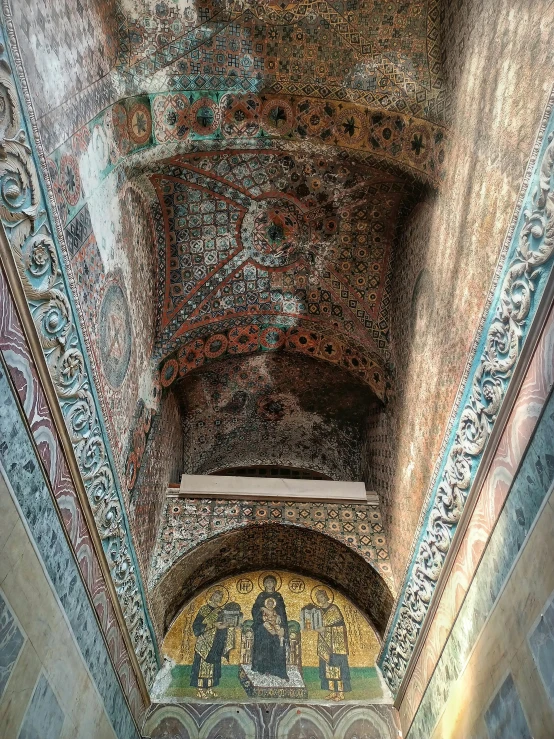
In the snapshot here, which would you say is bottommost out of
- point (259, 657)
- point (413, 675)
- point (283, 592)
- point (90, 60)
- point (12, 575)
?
point (12, 575)

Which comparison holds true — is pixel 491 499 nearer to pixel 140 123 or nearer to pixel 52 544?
pixel 52 544

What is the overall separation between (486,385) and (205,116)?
365 cm

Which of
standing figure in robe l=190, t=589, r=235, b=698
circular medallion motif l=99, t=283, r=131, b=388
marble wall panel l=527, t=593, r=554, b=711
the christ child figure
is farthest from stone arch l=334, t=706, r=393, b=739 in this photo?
circular medallion motif l=99, t=283, r=131, b=388

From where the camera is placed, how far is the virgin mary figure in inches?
238

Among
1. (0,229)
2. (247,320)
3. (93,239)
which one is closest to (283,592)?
(247,320)

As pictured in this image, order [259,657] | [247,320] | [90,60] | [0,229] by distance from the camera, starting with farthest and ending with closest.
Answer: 1. [247,320]
2. [259,657]
3. [90,60]
4. [0,229]

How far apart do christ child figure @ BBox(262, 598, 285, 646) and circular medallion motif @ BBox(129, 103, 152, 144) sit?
5390 millimetres

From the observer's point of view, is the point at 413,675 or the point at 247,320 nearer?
the point at 413,675

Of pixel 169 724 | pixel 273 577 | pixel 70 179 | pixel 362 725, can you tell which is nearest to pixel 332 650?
pixel 362 725

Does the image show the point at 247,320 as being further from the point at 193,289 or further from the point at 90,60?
the point at 90,60

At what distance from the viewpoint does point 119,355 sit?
496 centimetres

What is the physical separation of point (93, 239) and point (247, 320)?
8.83ft

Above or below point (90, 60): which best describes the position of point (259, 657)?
below

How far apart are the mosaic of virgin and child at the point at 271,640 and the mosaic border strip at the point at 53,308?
5.52 feet
